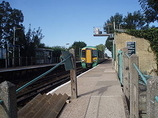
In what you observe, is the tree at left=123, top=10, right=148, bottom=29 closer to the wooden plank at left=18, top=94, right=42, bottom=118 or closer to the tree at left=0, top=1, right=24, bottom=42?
the tree at left=0, top=1, right=24, bottom=42

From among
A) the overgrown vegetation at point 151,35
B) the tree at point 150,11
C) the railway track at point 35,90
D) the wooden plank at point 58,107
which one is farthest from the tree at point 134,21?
the wooden plank at point 58,107

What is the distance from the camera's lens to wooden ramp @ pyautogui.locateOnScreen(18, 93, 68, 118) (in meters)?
3.47

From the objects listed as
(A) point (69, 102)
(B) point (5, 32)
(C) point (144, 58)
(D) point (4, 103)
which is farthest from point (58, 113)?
(B) point (5, 32)

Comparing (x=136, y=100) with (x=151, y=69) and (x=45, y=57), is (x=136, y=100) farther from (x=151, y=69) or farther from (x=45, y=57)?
(x=45, y=57)

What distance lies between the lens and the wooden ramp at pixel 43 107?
347 cm

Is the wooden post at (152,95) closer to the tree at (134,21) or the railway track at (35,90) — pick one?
the railway track at (35,90)

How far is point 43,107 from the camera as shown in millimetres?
3977

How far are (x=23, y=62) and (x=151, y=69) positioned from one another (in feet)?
53.1

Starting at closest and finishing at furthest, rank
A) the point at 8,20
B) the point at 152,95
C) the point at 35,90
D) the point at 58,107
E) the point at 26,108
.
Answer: the point at 152,95, the point at 26,108, the point at 58,107, the point at 35,90, the point at 8,20

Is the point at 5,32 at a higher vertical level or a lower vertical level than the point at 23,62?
higher

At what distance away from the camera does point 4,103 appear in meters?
2.01

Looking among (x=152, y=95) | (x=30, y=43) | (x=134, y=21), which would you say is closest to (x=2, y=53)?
(x=30, y=43)

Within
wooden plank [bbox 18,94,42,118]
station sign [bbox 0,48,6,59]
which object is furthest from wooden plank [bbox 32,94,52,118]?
station sign [bbox 0,48,6,59]

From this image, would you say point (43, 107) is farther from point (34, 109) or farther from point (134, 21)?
point (134, 21)
